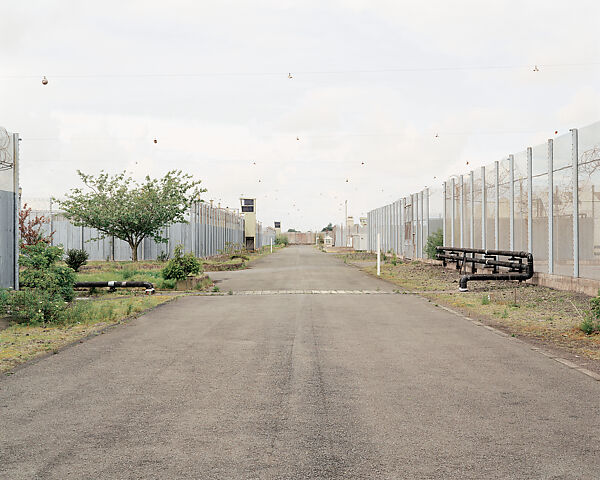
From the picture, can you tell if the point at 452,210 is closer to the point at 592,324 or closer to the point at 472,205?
the point at 472,205

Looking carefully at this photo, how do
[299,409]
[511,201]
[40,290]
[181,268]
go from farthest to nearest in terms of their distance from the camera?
[511,201], [181,268], [40,290], [299,409]

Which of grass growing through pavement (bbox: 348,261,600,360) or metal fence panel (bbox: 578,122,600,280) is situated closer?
grass growing through pavement (bbox: 348,261,600,360)

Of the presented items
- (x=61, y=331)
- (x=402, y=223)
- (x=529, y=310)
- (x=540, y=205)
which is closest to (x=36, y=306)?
(x=61, y=331)

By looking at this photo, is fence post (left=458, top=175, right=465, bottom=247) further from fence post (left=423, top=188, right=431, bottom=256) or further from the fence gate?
the fence gate

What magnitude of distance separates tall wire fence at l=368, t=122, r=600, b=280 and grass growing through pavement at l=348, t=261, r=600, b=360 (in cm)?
120

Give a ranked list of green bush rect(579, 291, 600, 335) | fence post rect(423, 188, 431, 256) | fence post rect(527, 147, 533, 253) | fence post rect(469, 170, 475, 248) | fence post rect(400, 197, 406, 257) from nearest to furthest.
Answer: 1. green bush rect(579, 291, 600, 335)
2. fence post rect(527, 147, 533, 253)
3. fence post rect(469, 170, 475, 248)
4. fence post rect(423, 188, 431, 256)
5. fence post rect(400, 197, 406, 257)

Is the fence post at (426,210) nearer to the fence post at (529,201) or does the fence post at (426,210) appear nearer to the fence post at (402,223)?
the fence post at (402,223)

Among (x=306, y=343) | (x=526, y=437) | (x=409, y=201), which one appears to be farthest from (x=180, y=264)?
(x=409, y=201)

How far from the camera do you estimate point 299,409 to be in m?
5.35

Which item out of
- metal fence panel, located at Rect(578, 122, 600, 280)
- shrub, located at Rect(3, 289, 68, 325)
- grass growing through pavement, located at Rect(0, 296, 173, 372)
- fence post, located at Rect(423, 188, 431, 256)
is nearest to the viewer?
grass growing through pavement, located at Rect(0, 296, 173, 372)

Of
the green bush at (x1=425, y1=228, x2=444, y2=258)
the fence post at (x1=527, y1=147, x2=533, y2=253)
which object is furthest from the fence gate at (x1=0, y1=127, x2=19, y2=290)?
the green bush at (x1=425, y1=228, x2=444, y2=258)

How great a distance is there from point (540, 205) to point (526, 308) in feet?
19.9

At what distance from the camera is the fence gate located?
43.9 ft

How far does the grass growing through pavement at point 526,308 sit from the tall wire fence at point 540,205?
3.93 feet
